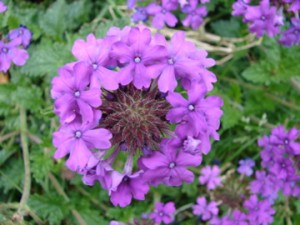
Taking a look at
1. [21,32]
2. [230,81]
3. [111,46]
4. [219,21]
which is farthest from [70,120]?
[219,21]

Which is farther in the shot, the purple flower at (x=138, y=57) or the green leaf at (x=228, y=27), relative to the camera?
the green leaf at (x=228, y=27)

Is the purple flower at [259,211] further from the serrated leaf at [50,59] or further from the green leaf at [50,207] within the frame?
the serrated leaf at [50,59]

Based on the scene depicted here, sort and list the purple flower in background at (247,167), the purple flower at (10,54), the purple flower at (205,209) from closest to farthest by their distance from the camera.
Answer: the purple flower at (10,54) < the purple flower at (205,209) < the purple flower in background at (247,167)

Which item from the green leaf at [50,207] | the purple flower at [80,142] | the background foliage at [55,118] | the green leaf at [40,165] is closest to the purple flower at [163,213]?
the background foliage at [55,118]

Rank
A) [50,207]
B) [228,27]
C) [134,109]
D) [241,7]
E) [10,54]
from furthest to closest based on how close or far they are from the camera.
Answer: [228,27], [50,207], [241,7], [10,54], [134,109]

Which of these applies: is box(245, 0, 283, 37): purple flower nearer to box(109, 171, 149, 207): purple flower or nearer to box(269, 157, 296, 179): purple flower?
box(269, 157, 296, 179): purple flower

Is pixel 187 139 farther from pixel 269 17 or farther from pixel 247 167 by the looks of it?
pixel 247 167

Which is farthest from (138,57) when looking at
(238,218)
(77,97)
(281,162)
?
(238,218)
